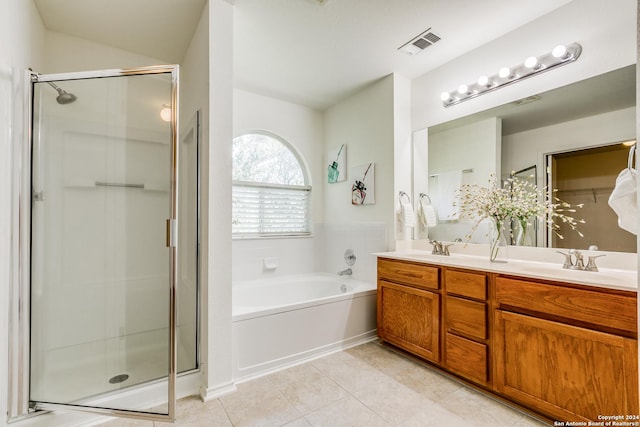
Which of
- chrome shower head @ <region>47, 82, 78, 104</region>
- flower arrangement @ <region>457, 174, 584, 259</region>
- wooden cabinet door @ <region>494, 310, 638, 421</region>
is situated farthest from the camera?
flower arrangement @ <region>457, 174, 584, 259</region>

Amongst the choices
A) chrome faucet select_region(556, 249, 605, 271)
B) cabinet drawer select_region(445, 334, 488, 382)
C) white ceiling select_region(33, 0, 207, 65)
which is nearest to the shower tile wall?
cabinet drawer select_region(445, 334, 488, 382)

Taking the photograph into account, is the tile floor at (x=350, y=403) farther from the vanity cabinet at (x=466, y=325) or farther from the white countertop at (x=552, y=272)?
the white countertop at (x=552, y=272)

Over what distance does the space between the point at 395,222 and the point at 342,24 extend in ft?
5.69

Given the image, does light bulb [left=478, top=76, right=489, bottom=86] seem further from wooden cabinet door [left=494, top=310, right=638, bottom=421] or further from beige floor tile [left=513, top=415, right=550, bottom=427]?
beige floor tile [left=513, top=415, right=550, bottom=427]

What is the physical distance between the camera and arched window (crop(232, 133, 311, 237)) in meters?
3.22

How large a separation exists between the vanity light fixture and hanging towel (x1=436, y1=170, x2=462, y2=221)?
65cm

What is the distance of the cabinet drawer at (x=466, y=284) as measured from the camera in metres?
1.82

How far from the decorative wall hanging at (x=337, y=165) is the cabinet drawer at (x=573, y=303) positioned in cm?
210

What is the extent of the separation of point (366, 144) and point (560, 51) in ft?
5.52

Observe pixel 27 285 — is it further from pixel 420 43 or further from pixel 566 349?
pixel 420 43

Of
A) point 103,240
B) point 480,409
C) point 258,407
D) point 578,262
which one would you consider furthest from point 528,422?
point 103,240

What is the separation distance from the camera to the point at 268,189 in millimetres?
3398

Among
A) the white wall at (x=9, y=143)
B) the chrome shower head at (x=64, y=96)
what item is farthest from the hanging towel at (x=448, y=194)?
the white wall at (x=9, y=143)

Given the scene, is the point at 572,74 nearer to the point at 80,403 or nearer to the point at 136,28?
the point at 136,28
